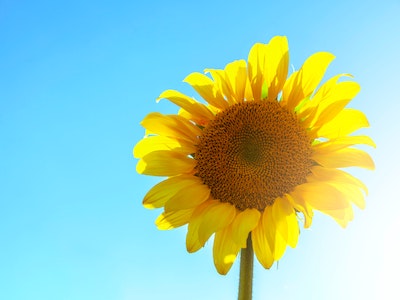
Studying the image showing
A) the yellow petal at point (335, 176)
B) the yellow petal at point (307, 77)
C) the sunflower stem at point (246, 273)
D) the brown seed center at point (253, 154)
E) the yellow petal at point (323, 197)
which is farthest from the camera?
the yellow petal at point (307, 77)

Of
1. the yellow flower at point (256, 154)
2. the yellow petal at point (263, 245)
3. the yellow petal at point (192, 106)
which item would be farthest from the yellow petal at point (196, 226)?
the yellow petal at point (192, 106)

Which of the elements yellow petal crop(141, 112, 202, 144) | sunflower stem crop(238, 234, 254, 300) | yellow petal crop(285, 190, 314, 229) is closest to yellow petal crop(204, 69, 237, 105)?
yellow petal crop(141, 112, 202, 144)

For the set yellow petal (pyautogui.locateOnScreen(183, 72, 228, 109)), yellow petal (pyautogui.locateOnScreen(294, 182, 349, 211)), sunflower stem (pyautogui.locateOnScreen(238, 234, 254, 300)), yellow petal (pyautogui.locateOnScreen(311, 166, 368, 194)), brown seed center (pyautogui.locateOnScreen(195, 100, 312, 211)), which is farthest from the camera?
yellow petal (pyautogui.locateOnScreen(183, 72, 228, 109))

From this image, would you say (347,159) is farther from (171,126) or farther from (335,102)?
(171,126)

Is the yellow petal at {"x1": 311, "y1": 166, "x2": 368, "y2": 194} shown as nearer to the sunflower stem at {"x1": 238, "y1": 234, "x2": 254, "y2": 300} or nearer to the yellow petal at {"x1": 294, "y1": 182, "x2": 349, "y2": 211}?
the yellow petal at {"x1": 294, "y1": 182, "x2": 349, "y2": 211}

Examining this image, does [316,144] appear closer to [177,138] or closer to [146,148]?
[177,138]

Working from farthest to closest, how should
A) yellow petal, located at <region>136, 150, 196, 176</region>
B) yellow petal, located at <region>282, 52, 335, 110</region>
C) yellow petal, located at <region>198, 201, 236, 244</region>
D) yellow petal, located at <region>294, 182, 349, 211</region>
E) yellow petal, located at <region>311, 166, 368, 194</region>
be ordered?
yellow petal, located at <region>136, 150, 196, 176</region>
yellow petal, located at <region>282, 52, 335, 110</region>
yellow petal, located at <region>198, 201, 236, 244</region>
yellow petal, located at <region>311, 166, 368, 194</region>
yellow petal, located at <region>294, 182, 349, 211</region>

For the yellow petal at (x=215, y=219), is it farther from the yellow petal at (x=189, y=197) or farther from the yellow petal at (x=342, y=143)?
the yellow petal at (x=342, y=143)
